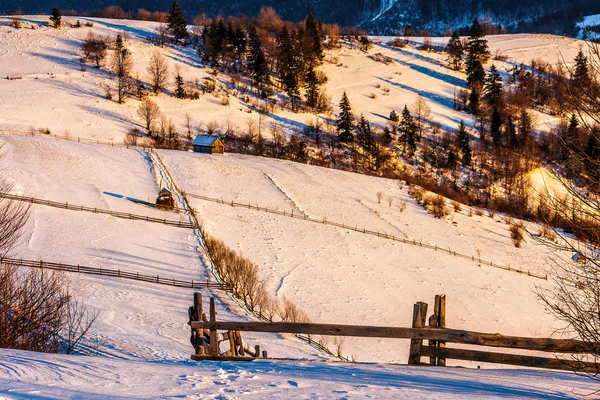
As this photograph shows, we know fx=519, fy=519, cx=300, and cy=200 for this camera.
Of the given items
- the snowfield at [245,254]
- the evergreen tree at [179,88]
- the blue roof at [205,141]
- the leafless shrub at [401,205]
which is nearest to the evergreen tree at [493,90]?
the snowfield at [245,254]

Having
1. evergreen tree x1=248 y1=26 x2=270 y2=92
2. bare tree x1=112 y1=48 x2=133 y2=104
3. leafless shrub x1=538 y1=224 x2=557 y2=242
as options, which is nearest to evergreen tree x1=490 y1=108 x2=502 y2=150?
evergreen tree x1=248 y1=26 x2=270 y2=92

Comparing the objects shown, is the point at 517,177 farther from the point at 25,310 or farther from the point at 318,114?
the point at 25,310

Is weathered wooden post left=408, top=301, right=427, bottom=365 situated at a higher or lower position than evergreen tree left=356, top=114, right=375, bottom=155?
lower

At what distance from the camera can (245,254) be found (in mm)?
37562

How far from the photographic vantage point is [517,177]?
71.4 metres

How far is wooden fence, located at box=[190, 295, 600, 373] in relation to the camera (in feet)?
29.7

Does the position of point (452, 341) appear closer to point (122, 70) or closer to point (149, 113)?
point (149, 113)

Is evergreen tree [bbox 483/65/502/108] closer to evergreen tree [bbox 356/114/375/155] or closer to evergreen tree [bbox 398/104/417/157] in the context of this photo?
evergreen tree [bbox 398/104/417/157]

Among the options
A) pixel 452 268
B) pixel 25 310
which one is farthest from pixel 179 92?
pixel 25 310

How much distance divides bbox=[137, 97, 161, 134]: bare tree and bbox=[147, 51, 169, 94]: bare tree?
836 centimetres

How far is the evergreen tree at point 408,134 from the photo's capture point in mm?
82188

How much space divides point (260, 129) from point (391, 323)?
56.6 meters

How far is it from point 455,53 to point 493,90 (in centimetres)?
2439

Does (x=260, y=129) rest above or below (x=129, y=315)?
above
